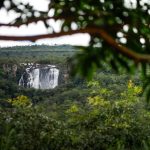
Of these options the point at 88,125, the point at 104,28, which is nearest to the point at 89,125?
the point at 88,125

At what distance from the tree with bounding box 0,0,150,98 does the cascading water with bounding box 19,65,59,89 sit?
6048cm

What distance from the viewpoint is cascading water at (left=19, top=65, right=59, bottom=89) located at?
63062mm

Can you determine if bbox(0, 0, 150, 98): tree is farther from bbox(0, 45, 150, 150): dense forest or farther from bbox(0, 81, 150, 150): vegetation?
bbox(0, 81, 150, 150): vegetation

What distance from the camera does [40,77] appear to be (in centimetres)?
6306

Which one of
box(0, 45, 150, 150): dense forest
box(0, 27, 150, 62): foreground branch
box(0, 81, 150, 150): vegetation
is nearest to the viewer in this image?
box(0, 27, 150, 62): foreground branch

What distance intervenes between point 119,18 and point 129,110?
10598 mm

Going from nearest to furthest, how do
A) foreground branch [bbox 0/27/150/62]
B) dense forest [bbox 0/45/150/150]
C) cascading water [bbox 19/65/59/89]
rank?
1. foreground branch [bbox 0/27/150/62]
2. dense forest [bbox 0/45/150/150]
3. cascading water [bbox 19/65/59/89]

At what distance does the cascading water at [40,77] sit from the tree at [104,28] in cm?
6048

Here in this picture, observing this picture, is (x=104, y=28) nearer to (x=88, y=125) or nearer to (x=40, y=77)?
(x=88, y=125)

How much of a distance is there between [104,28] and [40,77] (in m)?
61.8

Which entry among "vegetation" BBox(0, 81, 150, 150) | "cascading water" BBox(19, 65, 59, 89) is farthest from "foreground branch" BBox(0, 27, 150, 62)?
"cascading water" BBox(19, 65, 59, 89)

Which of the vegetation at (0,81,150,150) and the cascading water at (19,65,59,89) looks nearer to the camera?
the vegetation at (0,81,150,150)

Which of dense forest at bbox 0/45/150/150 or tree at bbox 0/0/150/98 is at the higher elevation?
tree at bbox 0/0/150/98

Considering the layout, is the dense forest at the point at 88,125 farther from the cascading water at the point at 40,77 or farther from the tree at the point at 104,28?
the cascading water at the point at 40,77
